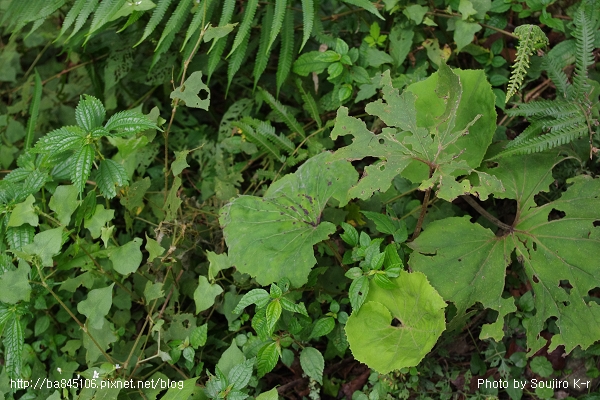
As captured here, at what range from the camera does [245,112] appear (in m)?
2.99

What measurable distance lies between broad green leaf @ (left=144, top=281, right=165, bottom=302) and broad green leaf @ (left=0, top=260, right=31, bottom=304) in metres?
0.50

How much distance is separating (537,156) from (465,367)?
3.43 feet

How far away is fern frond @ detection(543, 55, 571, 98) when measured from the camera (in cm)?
231

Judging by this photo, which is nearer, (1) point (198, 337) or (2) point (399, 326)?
(2) point (399, 326)

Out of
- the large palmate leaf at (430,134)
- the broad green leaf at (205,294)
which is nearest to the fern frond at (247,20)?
the large palmate leaf at (430,134)

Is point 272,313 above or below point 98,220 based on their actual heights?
below

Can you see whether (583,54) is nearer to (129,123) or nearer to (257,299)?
(257,299)

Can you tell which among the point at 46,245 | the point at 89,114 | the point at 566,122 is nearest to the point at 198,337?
the point at 46,245

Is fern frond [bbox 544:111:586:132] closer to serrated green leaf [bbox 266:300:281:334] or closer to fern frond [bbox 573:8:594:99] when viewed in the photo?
fern frond [bbox 573:8:594:99]

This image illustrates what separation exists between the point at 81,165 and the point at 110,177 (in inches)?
7.1

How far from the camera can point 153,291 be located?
7.84ft

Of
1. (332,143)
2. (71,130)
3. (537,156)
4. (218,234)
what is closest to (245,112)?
(332,143)

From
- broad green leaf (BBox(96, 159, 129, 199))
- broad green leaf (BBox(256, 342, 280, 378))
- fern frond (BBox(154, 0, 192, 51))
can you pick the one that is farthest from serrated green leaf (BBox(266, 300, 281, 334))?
fern frond (BBox(154, 0, 192, 51))

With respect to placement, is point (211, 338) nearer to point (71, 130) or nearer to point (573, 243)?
point (71, 130)
